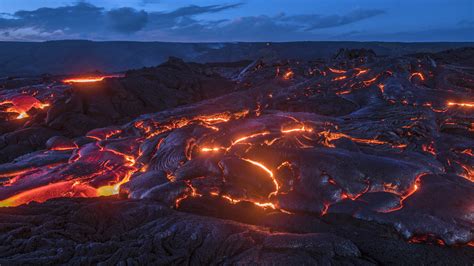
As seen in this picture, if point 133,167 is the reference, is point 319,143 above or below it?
above

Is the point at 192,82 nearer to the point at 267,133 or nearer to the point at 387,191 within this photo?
the point at 267,133

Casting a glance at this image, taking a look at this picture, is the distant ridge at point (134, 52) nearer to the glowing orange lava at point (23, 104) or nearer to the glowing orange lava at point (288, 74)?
the glowing orange lava at point (288, 74)

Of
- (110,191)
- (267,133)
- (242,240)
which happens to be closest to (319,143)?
(267,133)

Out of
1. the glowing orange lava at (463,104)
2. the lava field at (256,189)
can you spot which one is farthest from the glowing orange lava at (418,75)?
the glowing orange lava at (463,104)

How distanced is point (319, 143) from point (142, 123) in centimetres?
660

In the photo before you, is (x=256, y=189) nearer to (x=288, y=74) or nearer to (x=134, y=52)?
(x=288, y=74)

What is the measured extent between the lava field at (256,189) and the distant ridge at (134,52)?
5032 centimetres

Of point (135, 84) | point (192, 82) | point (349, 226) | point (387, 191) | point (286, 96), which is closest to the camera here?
point (349, 226)

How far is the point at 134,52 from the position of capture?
2665 inches

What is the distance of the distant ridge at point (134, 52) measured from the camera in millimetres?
56531

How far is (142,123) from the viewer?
38.9 ft

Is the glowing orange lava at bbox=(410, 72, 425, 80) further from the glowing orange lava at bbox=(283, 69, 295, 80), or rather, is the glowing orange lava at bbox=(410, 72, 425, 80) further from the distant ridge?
the distant ridge

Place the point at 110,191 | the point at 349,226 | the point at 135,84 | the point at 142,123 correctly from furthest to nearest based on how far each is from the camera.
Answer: the point at 135,84 → the point at 142,123 → the point at 110,191 → the point at 349,226

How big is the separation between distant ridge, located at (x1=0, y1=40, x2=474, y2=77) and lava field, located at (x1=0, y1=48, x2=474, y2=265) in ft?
165
